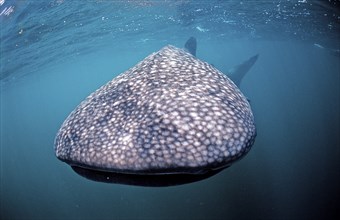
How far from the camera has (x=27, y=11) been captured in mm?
13438

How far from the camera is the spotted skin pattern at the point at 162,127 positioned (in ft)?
6.06

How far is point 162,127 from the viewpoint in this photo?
6.40ft

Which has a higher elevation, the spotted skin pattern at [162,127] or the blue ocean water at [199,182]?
the spotted skin pattern at [162,127]

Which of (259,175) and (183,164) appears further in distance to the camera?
(259,175)

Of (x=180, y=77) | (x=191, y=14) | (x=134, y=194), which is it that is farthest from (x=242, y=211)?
(x=191, y=14)

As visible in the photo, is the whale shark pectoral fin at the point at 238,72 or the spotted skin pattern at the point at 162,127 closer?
the spotted skin pattern at the point at 162,127

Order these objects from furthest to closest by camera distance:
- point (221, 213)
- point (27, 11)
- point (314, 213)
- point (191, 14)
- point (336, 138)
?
point (191, 14)
point (336, 138)
point (27, 11)
point (221, 213)
point (314, 213)

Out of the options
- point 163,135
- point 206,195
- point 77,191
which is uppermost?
point 163,135

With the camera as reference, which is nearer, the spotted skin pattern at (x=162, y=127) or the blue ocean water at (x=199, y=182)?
the spotted skin pattern at (x=162, y=127)

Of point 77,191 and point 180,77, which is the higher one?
point 180,77

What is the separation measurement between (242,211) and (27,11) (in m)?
14.1

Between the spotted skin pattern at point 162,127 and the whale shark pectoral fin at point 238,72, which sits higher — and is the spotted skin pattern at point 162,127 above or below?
above

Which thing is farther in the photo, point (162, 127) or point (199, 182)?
point (199, 182)

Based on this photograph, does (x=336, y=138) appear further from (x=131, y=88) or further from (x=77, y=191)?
(x=131, y=88)
